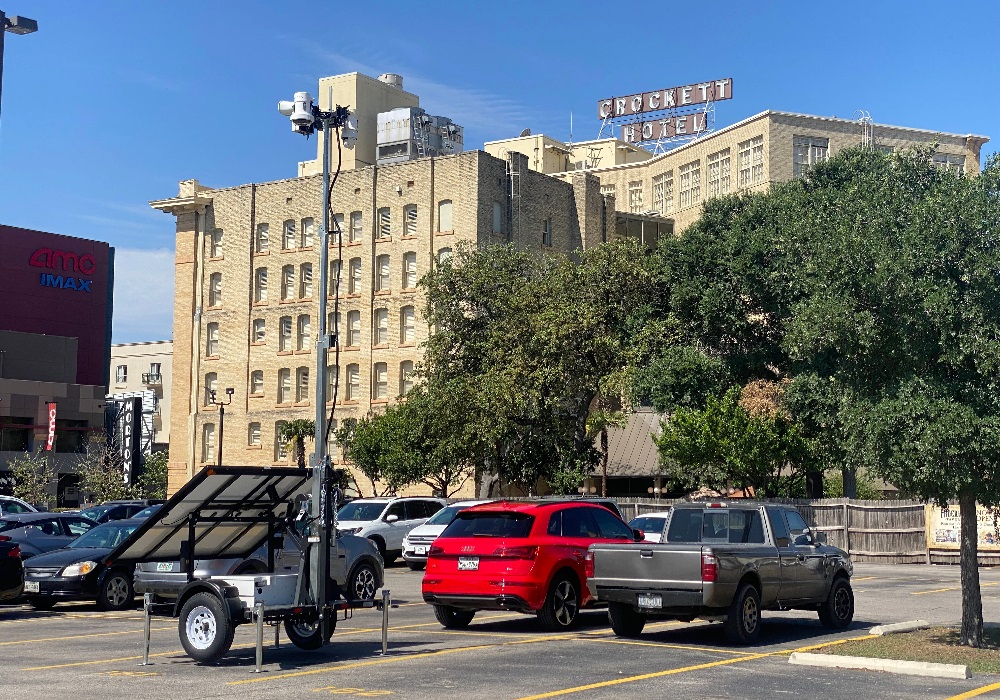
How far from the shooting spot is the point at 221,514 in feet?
47.6

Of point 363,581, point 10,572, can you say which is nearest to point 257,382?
point 10,572

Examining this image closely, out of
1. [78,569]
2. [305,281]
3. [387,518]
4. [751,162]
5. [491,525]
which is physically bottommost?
[78,569]

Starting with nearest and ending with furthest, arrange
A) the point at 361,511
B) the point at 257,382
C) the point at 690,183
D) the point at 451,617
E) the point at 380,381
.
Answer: the point at 451,617, the point at 361,511, the point at 380,381, the point at 257,382, the point at 690,183

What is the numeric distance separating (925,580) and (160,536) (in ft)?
70.0

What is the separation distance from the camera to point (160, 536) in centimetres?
1392

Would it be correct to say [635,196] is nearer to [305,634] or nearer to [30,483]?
[30,483]

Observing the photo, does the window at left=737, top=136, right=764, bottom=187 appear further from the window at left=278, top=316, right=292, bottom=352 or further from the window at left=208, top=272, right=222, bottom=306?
the window at left=208, top=272, right=222, bottom=306

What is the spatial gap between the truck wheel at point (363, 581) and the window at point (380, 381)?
4824 cm

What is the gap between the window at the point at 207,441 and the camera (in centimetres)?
7525

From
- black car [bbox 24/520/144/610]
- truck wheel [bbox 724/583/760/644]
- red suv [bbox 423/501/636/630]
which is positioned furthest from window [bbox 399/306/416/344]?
truck wheel [bbox 724/583/760/644]

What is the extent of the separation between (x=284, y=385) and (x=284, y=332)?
3.22m

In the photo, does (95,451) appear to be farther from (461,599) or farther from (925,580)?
(461,599)

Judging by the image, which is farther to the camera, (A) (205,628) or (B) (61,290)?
(B) (61,290)

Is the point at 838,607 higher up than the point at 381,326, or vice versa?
the point at 381,326
